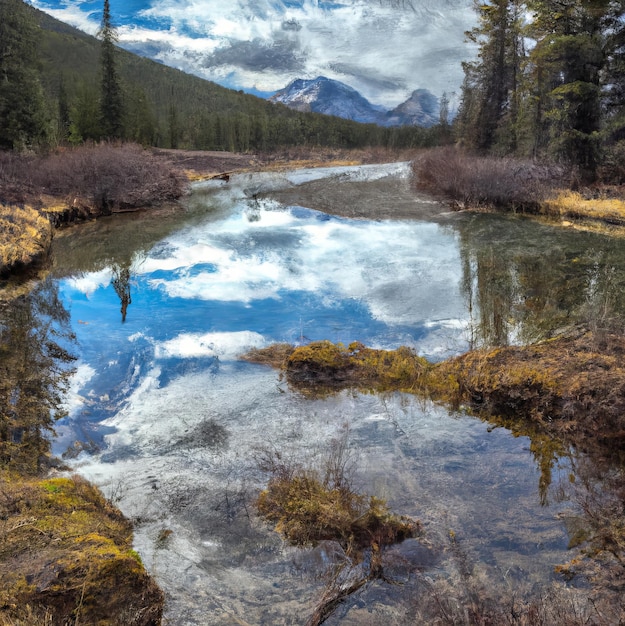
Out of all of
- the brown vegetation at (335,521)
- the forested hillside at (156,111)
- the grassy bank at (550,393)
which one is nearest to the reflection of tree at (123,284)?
the grassy bank at (550,393)

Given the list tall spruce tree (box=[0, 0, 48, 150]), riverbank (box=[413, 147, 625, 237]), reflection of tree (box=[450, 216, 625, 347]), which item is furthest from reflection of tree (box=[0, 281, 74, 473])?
tall spruce tree (box=[0, 0, 48, 150])

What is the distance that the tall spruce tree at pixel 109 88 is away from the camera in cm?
3819

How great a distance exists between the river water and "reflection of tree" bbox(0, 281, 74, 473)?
308mm

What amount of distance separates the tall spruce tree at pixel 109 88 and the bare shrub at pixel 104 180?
46.8ft

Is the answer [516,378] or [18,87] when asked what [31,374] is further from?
[18,87]

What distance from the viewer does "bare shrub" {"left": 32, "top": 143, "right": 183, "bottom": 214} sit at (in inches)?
843

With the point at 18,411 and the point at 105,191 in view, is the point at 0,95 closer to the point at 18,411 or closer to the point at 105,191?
the point at 105,191

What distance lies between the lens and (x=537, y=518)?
5.34 m

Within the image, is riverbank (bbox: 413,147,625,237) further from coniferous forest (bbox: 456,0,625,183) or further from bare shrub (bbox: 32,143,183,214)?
bare shrub (bbox: 32,143,183,214)

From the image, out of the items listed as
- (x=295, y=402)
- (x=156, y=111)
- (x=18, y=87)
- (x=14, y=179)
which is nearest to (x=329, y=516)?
(x=295, y=402)

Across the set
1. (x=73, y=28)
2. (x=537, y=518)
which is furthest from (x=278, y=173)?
(x=73, y=28)

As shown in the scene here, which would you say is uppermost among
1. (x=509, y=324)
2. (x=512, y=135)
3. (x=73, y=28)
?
(x=73, y=28)

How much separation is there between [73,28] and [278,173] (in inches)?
6154

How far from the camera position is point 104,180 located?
22.5 metres
